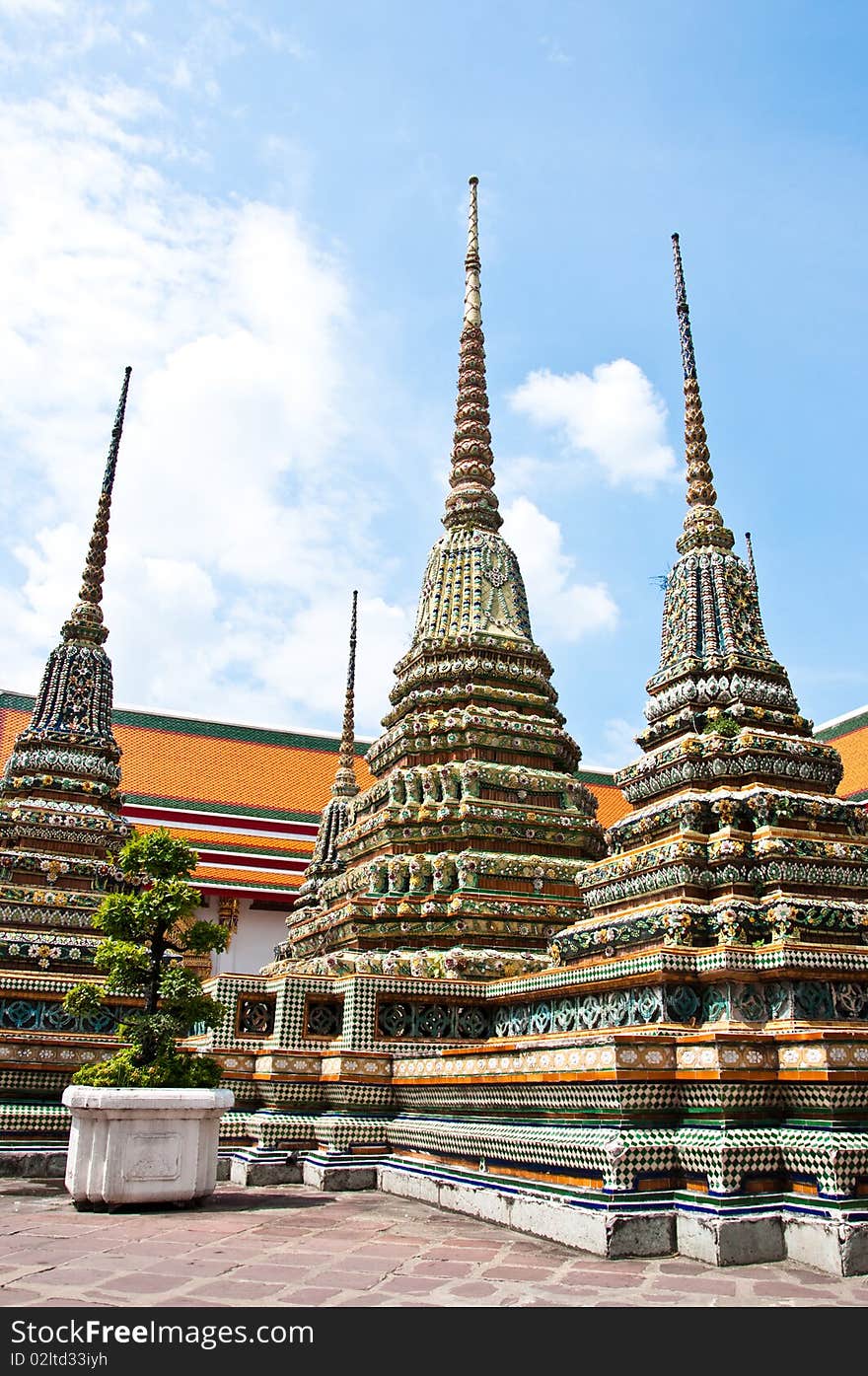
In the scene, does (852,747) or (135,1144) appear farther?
(852,747)

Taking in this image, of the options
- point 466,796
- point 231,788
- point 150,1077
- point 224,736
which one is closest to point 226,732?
point 224,736

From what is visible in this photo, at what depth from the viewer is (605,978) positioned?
24.9 ft

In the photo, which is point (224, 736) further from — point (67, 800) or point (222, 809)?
point (67, 800)

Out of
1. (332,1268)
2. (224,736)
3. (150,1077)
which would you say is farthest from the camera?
(224,736)

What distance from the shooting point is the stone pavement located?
14.6 feet

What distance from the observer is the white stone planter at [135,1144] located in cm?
697

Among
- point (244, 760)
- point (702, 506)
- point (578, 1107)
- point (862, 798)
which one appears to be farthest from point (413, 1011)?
point (244, 760)

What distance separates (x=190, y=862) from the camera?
337 inches

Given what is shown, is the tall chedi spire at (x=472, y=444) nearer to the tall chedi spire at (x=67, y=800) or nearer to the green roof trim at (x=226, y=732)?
the tall chedi spire at (x=67, y=800)

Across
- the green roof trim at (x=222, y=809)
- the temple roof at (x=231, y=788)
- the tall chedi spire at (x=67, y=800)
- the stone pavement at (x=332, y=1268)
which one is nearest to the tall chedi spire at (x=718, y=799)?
the stone pavement at (x=332, y=1268)

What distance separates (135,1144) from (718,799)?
188 inches

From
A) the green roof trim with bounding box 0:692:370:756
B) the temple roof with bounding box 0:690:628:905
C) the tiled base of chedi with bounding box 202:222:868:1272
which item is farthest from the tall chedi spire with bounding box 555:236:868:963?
the green roof trim with bounding box 0:692:370:756

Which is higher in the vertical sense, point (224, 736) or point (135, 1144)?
point (224, 736)
